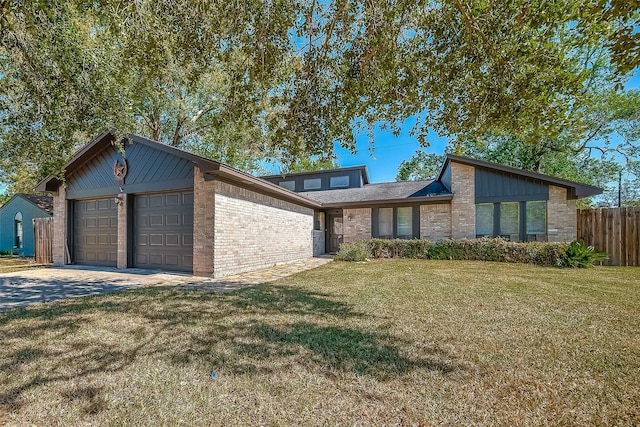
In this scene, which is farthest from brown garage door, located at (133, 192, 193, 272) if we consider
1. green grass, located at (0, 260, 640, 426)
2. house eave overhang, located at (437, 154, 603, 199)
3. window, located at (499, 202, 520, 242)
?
window, located at (499, 202, 520, 242)

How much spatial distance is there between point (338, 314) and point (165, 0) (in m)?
5.73

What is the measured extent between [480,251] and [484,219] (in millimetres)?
2009

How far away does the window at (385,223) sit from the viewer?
1499 cm

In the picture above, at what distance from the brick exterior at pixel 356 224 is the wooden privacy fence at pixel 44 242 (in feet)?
42.9

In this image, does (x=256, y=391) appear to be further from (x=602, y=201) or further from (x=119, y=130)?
(x=602, y=201)

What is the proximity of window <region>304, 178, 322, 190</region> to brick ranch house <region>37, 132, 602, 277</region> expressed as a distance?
12.4 ft

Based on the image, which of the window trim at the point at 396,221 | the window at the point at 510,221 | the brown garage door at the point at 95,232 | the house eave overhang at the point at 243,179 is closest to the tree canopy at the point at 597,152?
the window at the point at 510,221

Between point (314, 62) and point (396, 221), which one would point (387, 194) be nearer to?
point (396, 221)

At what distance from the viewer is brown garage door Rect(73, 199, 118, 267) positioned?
990 cm

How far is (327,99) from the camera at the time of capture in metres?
6.04

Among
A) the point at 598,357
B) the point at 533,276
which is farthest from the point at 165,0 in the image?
the point at 533,276

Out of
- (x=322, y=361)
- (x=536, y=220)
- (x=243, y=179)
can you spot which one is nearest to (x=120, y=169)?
(x=243, y=179)

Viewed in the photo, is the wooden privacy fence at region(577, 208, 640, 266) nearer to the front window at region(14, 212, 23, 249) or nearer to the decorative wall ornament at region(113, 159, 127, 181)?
the decorative wall ornament at region(113, 159, 127, 181)

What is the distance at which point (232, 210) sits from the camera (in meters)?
8.51
